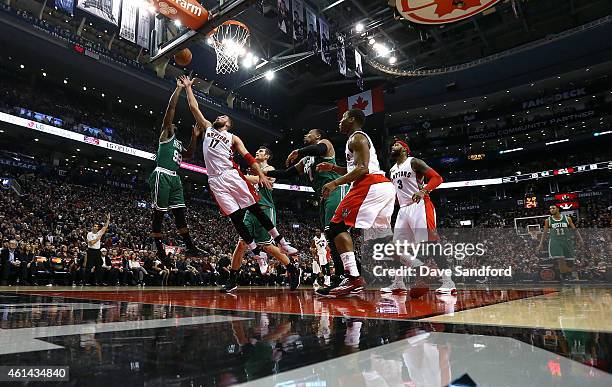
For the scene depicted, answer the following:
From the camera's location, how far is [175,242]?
1662cm

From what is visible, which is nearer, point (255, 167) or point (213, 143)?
point (255, 167)

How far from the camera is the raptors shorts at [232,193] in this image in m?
4.25

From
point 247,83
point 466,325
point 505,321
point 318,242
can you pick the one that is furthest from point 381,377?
point 247,83

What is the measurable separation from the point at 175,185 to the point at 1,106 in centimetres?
1447

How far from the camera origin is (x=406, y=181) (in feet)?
15.4

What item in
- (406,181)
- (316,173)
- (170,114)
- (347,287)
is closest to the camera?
(347,287)

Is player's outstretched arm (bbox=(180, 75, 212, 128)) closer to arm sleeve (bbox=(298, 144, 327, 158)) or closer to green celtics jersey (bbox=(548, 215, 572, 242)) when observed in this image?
arm sleeve (bbox=(298, 144, 327, 158))

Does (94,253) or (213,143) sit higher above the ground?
(213,143)

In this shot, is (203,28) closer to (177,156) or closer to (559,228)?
(177,156)

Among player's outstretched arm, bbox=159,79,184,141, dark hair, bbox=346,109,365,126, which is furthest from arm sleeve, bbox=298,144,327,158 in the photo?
player's outstretched arm, bbox=159,79,184,141

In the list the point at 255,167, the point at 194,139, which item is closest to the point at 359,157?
the point at 255,167

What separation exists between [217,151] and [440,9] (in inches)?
160

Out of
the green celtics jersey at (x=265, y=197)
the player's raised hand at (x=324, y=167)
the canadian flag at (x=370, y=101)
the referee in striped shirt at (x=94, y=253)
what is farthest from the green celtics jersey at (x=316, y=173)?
the canadian flag at (x=370, y=101)

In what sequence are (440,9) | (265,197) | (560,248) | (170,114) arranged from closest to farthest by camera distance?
(170,114)
(265,197)
(440,9)
(560,248)
